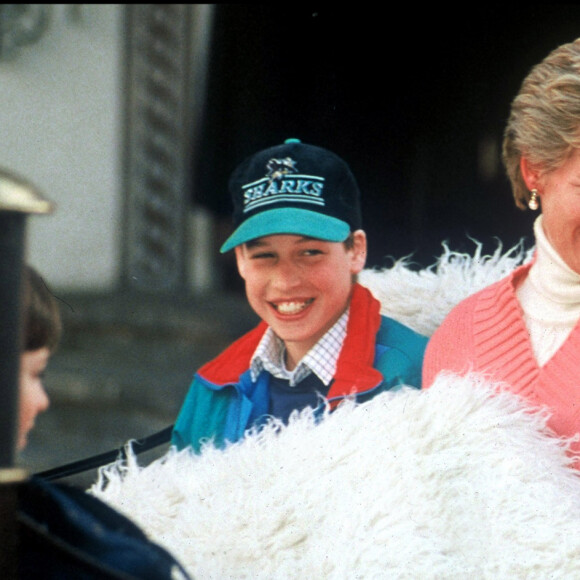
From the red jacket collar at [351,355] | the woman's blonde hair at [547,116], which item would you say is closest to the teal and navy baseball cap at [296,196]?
the red jacket collar at [351,355]

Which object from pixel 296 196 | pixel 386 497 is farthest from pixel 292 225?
pixel 386 497

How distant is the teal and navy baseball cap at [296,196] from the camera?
1.16 metres

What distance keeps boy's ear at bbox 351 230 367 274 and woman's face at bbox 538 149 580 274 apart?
0.25 metres

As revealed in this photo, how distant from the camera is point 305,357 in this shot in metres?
1.21

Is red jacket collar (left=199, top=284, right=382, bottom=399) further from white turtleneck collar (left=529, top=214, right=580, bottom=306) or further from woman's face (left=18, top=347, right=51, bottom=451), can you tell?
woman's face (left=18, top=347, right=51, bottom=451)

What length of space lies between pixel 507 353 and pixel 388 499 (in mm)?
291

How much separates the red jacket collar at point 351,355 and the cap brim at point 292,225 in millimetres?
105

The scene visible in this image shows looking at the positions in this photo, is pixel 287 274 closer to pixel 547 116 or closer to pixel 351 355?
pixel 351 355

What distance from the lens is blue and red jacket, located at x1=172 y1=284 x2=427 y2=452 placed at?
1.17 m

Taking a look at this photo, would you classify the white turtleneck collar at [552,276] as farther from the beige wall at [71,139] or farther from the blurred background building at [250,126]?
the beige wall at [71,139]

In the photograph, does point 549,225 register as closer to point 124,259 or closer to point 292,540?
point 292,540

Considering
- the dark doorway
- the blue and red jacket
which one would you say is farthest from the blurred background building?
the blue and red jacket

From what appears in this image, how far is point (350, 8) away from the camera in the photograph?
1.33 meters

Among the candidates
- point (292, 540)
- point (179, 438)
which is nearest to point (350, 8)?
point (179, 438)
